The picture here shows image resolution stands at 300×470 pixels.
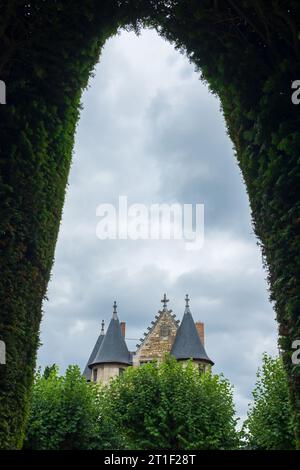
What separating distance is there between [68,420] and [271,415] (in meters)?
7.15

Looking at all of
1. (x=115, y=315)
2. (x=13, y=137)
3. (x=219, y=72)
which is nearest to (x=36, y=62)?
(x=13, y=137)

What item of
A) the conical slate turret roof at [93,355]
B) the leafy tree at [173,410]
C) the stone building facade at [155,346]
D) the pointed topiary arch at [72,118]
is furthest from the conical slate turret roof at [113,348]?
the pointed topiary arch at [72,118]

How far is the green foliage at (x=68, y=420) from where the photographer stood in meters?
17.2

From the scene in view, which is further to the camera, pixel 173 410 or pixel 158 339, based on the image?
pixel 158 339

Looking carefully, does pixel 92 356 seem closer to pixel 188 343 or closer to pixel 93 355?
pixel 93 355

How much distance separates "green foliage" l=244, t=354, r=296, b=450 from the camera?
57.9 feet

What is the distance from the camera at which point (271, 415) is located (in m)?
18.0

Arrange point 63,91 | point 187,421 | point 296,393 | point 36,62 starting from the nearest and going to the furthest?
point 296,393
point 36,62
point 63,91
point 187,421

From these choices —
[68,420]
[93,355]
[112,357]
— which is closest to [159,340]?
[112,357]

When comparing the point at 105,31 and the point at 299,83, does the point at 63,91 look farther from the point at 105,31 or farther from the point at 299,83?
the point at 299,83

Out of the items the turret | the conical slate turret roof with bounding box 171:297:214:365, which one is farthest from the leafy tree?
the turret

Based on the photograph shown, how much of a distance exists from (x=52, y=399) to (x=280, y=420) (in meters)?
8.11

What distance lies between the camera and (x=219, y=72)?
7.28m
